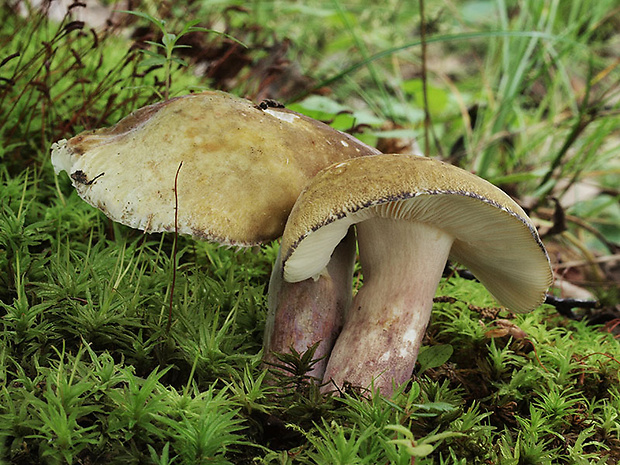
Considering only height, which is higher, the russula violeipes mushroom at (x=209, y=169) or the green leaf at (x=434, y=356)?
the russula violeipes mushroom at (x=209, y=169)

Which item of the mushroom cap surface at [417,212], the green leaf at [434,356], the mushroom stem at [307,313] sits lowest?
the green leaf at [434,356]

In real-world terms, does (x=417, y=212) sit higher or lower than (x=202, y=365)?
higher

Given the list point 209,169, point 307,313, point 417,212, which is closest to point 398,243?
point 417,212

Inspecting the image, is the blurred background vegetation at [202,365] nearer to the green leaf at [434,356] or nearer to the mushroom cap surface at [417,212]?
the green leaf at [434,356]

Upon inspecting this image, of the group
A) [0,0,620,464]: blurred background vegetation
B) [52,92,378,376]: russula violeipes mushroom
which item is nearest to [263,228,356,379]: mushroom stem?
[52,92,378,376]: russula violeipes mushroom

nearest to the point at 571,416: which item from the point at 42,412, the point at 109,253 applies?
the point at 42,412

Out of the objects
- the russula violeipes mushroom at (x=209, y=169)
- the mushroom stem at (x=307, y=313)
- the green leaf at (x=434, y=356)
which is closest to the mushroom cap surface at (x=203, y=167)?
the russula violeipes mushroom at (x=209, y=169)

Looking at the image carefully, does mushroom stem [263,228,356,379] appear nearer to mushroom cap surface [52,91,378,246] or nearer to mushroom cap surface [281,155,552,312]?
mushroom cap surface [281,155,552,312]

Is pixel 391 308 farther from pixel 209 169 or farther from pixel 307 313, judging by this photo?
pixel 209 169
